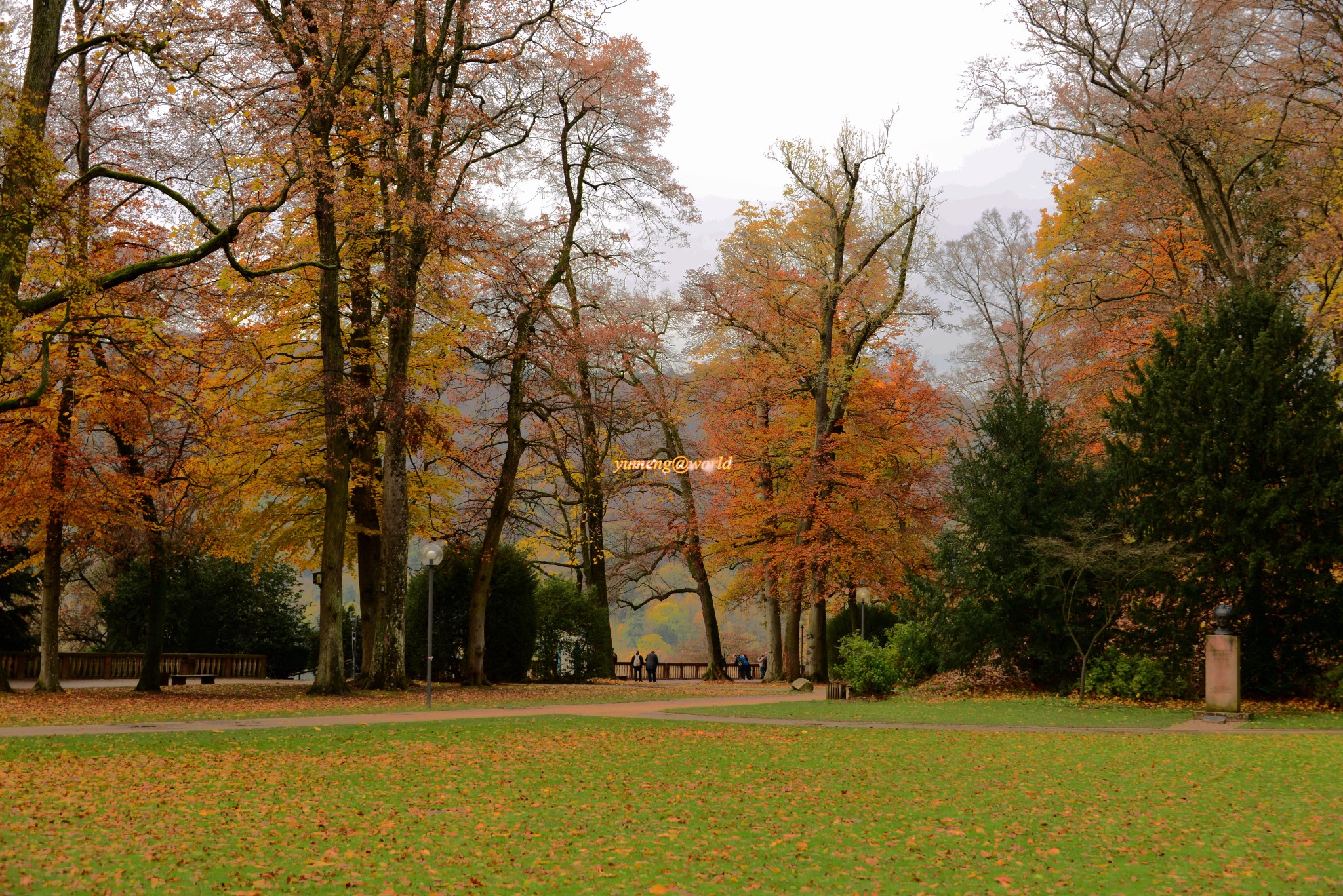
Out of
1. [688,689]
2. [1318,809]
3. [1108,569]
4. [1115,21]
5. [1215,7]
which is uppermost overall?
[1115,21]

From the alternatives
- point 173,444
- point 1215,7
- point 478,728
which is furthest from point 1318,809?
point 173,444

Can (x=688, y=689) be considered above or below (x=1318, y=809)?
below

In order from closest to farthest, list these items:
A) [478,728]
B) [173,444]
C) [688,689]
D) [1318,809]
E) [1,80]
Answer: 1. [1318,809]
2. [1,80]
3. [478,728]
4. [173,444]
5. [688,689]

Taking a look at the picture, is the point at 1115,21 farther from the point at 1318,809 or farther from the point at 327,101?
the point at 1318,809

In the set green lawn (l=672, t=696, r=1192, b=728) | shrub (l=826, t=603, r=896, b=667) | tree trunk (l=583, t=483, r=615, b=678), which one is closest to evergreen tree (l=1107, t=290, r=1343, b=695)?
green lawn (l=672, t=696, r=1192, b=728)

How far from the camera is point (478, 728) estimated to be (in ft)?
47.3

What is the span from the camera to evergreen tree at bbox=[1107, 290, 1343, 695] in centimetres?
1888

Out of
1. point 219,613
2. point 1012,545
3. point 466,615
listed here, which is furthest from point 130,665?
point 1012,545

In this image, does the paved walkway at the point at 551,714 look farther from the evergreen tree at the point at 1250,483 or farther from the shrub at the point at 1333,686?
the evergreen tree at the point at 1250,483

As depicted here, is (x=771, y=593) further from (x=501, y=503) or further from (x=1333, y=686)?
(x=1333, y=686)

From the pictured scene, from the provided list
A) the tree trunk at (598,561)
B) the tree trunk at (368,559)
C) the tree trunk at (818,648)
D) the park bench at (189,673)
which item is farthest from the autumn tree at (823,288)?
the park bench at (189,673)

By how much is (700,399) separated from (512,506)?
8362 mm

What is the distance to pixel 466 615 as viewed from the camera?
91.3 feet

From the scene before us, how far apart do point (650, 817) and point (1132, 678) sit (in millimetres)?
16084
